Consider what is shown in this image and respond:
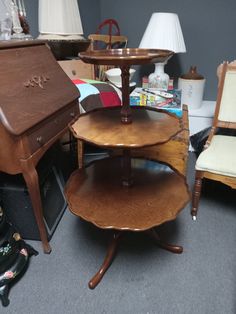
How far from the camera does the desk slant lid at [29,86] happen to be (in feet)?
3.39

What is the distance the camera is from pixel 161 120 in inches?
44.2

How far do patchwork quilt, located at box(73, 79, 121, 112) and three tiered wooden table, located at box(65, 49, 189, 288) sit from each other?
1.59ft

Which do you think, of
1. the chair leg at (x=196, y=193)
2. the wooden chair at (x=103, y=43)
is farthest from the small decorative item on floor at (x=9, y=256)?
the wooden chair at (x=103, y=43)

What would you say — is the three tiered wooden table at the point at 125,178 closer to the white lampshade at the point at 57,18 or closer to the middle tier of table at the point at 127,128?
the middle tier of table at the point at 127,128

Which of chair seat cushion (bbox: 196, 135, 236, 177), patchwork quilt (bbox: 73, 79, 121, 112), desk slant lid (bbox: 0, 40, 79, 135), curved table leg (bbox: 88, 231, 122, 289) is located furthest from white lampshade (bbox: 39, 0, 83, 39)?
curved table leg (bbox: 88, 231, 122, 289)

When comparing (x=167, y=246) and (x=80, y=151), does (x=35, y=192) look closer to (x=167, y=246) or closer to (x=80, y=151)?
(x=80, y=151)

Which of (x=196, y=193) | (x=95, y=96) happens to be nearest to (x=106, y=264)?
(x=196, y=193)

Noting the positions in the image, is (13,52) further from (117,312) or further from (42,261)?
(117,312)

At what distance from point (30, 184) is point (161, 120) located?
0.65m

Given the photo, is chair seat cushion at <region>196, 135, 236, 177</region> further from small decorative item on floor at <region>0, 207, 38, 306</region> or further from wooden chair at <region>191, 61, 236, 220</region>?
small decorative item on floor at <region>0, 207, 38, 306</region>

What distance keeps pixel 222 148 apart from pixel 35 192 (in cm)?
108

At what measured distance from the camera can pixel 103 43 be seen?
2744mm

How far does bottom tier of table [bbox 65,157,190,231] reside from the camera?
105 cm

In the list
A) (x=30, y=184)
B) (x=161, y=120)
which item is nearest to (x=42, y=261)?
(x=30, y=184)
